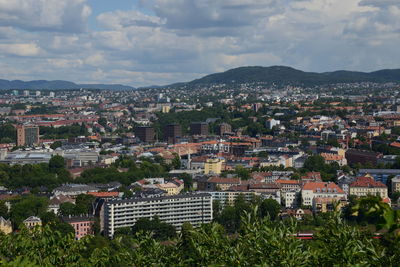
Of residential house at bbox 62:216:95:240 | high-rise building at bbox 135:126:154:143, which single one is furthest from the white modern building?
residential house at bbox 62:216:95:240

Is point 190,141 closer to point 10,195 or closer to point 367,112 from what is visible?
point 367,112

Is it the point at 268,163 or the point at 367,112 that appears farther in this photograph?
the point at 367,112

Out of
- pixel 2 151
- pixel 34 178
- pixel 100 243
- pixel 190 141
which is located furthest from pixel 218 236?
pixel 190 141

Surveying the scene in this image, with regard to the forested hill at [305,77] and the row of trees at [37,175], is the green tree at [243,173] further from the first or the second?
the forested hill at [305,77]

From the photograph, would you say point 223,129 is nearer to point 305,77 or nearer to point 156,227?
point 156,227

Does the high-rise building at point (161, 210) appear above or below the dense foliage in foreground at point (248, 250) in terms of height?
below

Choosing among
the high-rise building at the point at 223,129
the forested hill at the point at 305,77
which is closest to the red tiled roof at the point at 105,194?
the high-rise building at the point at 223,129

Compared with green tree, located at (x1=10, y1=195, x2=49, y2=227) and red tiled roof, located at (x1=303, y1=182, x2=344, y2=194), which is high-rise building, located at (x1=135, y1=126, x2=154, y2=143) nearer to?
red tiled roof, located at (x1=303, y1=182, x2=344, y2=194)
